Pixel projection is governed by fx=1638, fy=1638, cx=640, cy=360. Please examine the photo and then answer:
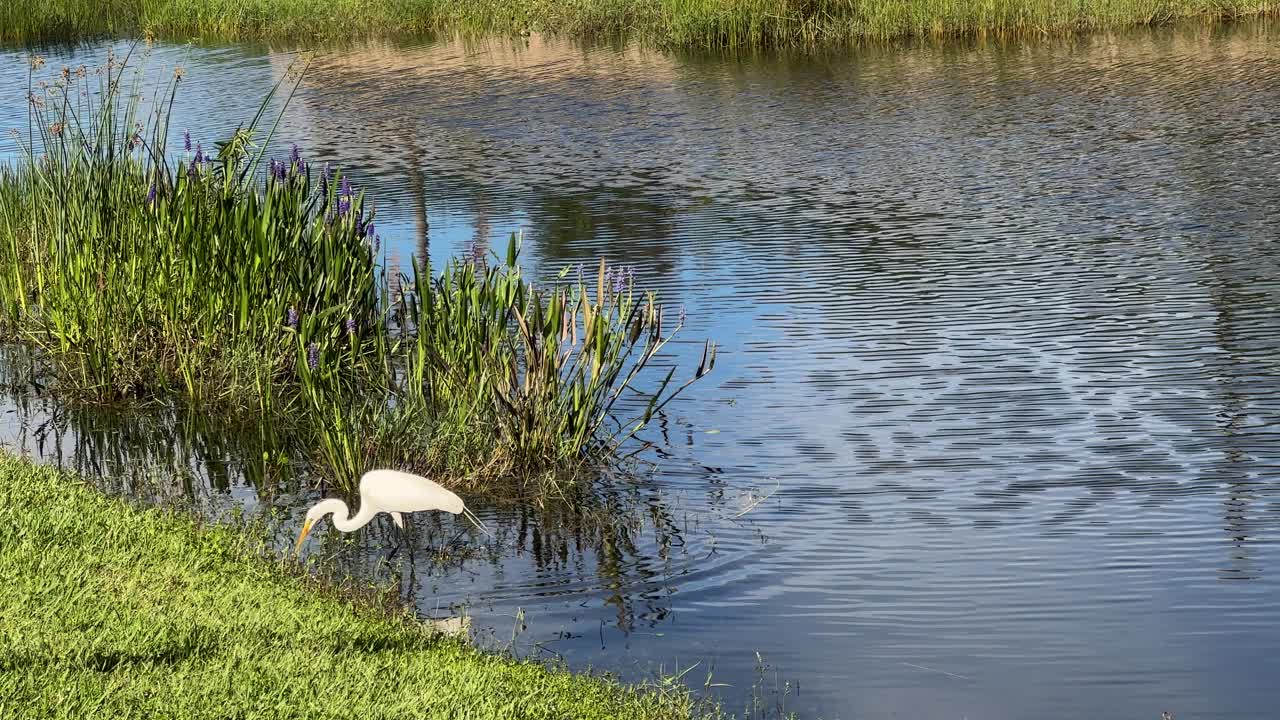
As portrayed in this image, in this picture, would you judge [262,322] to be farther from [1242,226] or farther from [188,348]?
[1242,226]

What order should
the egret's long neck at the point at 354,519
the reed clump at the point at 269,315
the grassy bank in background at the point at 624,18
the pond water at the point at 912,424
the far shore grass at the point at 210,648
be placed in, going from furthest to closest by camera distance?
1. the grassy bank in background at the point at 624,18
2. the reed clump at the point at 269,315
3. the egret's long neck at the point at 354,519
4. the pond water at the point at 912,424
5. the far shore grass at the point at 210,648

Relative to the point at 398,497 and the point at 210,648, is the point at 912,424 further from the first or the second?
the point at 210,648

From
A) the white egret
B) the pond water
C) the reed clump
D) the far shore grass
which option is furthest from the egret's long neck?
the reed clump

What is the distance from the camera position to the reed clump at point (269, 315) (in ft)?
22.4

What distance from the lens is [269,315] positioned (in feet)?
25.8

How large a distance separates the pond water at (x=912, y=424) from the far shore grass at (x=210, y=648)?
1.74 ft

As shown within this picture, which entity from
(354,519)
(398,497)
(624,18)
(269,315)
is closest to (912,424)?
(398,497)

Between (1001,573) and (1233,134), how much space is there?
35.6 ft

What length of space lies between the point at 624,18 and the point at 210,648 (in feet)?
79.6

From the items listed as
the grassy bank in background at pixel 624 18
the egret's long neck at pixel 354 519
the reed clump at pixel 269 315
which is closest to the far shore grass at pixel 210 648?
the egret's long neck at pixel 354 519

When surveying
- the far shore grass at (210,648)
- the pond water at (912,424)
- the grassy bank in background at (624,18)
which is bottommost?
the pond water at (912,424)

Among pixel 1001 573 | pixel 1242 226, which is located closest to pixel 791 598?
pixel 1001 573

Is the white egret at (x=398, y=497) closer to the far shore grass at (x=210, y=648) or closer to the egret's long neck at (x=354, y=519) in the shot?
the egret's long neck at (x=354, y=519)

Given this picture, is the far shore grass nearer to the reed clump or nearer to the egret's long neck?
the egret's long neck
